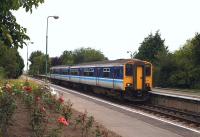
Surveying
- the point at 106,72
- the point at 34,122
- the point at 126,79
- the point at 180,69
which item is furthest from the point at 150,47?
the point at 34,122

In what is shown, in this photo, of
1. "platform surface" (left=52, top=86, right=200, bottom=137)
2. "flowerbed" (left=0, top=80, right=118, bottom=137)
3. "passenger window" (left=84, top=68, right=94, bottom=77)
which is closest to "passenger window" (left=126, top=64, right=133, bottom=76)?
"passenger window" (left=84, top=68, right=94, bottom=77)

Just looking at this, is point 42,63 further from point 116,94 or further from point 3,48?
point 3,48

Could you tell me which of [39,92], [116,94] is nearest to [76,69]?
[116,94]

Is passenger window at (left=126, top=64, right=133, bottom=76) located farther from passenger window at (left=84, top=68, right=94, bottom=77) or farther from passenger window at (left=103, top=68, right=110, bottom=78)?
passenger window at (left=84, top=68, right=94, bottom=77)

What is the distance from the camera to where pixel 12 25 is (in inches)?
245

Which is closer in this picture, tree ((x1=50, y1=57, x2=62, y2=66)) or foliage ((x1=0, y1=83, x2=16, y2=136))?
foliage ((x1=0, y1=83, x2=16, y2=136))

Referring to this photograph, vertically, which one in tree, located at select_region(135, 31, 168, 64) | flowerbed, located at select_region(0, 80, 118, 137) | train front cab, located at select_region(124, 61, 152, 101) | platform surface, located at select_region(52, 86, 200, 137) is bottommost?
platform surface, located at select_region(52, 86, 200, 137)

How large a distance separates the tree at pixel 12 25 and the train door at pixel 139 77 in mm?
25203

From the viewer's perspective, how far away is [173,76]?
60.2 meters

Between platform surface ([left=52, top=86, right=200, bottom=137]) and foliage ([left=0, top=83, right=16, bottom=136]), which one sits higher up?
foliage ([left=0, top=83, right=16, bottom=136])

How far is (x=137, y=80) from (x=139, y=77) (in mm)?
283

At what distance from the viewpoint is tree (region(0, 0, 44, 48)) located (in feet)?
18.8

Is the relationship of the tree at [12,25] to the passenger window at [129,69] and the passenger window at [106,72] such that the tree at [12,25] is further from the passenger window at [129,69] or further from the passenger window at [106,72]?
the passenger window at [106,72]

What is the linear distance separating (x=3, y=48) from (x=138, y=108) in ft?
73.4
